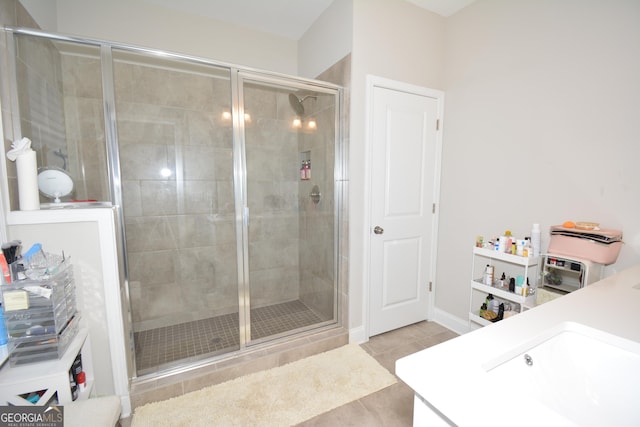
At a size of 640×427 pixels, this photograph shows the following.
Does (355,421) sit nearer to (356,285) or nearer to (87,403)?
(356,285)

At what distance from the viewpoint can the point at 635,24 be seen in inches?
57.8

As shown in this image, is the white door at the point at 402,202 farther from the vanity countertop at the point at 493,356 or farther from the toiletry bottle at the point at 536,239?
the vanity countertop at the point at 493,356

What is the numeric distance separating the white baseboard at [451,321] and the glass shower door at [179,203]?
1.87m

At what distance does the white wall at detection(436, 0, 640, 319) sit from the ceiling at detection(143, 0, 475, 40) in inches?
9.1

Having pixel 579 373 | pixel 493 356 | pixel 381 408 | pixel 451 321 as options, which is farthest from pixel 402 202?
pixel 493 356

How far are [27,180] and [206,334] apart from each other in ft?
5.51

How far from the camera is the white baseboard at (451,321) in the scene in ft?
8.03

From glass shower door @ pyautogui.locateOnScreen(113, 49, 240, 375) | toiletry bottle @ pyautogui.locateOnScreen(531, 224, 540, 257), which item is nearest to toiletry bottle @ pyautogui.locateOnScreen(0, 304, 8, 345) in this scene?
glass shower door @ pyautogui.locateOnScreen(113, 49, 240, 375)

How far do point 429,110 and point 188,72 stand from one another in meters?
2.16

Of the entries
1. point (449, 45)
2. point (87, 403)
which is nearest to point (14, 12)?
point (87, 403)

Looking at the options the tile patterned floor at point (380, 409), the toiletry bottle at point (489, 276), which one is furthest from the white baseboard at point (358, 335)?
the toiletry bottle at point (489, 276)

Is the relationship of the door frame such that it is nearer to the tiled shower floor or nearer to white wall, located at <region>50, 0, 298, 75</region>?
the tiled shower floor

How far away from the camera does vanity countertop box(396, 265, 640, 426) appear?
57cm

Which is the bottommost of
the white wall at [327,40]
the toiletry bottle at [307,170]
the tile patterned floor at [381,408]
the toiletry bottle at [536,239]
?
the tile patterned floor at [381,408]
